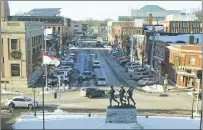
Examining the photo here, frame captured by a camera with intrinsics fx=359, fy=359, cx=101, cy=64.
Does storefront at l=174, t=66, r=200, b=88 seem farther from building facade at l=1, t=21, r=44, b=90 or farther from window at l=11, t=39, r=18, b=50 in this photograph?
window at l=11, t=39, r=18, b=50

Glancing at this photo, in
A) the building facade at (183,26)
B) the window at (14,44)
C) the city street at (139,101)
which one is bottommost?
the city street at (139,101)

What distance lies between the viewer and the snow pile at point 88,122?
92.3ft

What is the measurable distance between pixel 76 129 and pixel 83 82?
27.8 m

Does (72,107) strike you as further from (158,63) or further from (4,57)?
(158,63)

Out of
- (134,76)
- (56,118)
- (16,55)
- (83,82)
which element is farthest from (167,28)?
(56,118)

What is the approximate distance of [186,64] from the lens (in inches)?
2073

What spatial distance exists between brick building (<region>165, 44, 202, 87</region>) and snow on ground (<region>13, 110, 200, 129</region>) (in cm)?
1971

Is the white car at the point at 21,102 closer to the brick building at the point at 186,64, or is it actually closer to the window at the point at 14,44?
the window at the point at 14,44

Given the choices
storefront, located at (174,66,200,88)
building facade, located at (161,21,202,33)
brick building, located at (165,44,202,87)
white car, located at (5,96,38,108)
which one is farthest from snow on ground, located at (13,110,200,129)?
building facade, located at (161,21,202,33)

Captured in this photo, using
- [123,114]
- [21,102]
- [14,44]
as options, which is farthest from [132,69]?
[123,114]

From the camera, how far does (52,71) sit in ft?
194

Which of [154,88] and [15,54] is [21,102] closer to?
[15,54]

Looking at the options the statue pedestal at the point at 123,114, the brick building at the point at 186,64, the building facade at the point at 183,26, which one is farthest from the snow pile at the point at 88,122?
the building facade at the point at 183,26

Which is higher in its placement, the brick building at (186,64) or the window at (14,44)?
the window at (14,44)
